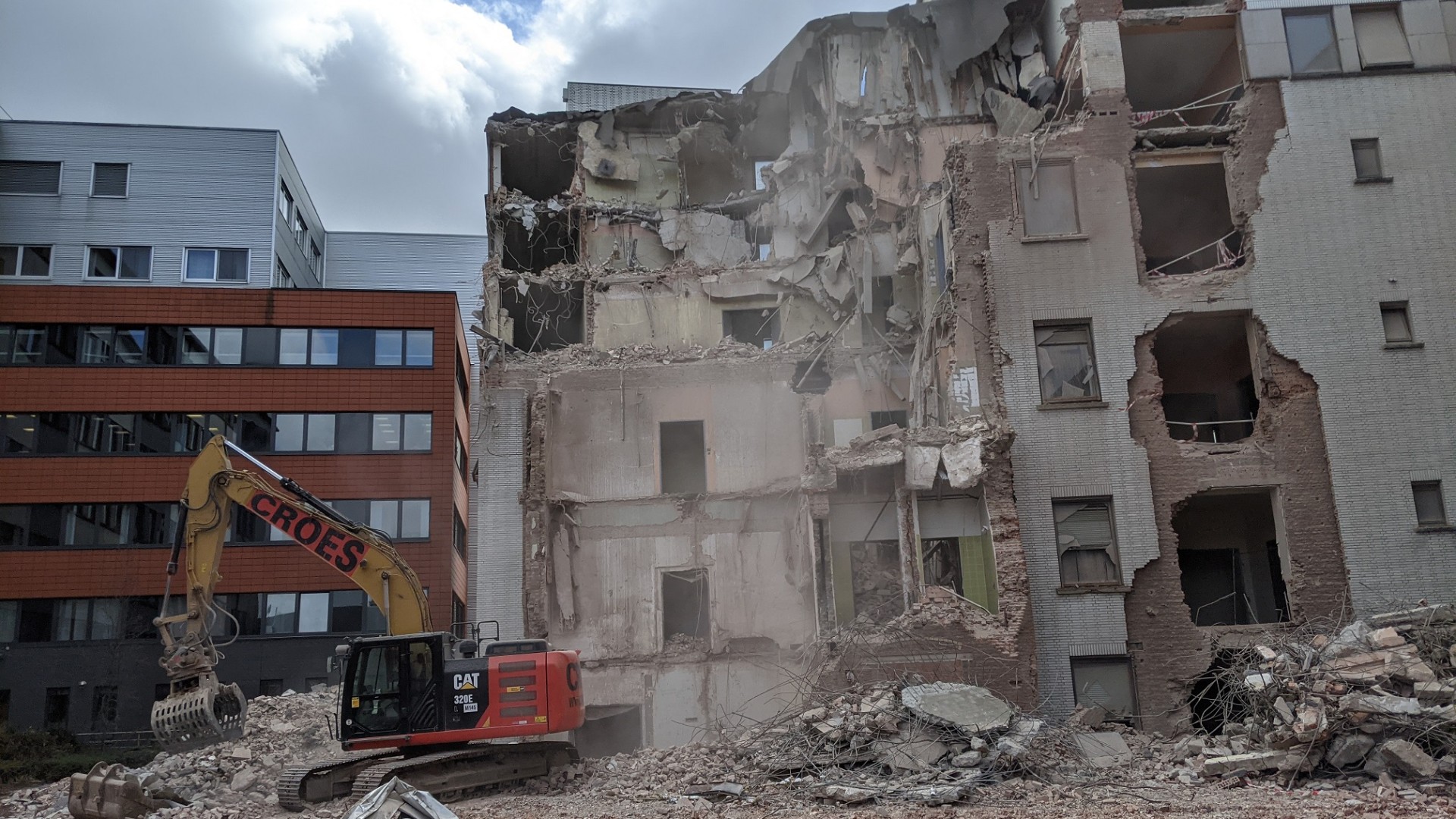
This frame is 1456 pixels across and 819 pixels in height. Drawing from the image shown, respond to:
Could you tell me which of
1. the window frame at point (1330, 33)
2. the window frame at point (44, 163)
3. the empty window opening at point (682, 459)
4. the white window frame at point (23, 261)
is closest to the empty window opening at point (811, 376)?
the empty window opening at point (682, 459)

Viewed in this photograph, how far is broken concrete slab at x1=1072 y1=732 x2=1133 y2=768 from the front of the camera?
16.4 metres

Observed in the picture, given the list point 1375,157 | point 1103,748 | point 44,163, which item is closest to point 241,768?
point 1103,748

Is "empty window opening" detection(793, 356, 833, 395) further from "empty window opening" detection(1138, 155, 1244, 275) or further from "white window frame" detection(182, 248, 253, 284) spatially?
"white window frame" detection(182, 248, 253, 284)

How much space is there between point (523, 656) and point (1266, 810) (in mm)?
9576

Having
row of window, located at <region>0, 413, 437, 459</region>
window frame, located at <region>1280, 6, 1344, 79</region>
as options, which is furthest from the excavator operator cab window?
window frame, located at <region>1280, 6, 1344, 79</region>

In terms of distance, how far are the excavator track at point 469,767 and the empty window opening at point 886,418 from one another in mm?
10617

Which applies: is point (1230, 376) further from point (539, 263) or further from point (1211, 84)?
point (539, 263)

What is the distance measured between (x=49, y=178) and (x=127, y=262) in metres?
3.97

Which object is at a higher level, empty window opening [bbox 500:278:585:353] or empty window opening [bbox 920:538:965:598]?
empty window opening [bbox 500:278:585:353]

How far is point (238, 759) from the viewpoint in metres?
19.2

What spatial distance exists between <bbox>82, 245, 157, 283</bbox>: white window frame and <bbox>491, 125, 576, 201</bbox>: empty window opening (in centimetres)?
1553

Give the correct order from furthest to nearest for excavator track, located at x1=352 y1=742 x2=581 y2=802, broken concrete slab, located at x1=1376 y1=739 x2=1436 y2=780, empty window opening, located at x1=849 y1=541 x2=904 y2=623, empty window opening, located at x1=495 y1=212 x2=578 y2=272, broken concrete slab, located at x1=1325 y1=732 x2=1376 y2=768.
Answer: empty window opening, located at x1=495 y1=212 x2=578 y2=272, empty window opening, located at x1=849 y1=541 x2=904 y2=623, excavator track, located at x1=352 y1=742 x2=581 y2=802, broken concrete slab, located at x1=1325 y1=732 x2=1376 y2=768, broken concrete slab, located at x1=1376 y1=739 x2=1436 y2=780

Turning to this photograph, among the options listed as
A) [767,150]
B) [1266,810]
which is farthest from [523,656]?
[767,150]

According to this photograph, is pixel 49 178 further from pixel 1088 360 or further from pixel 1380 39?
pixel 1380 39
